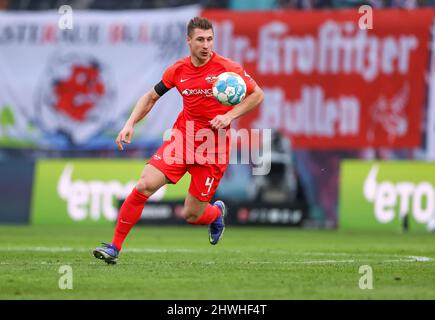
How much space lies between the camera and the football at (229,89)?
34.7 ft

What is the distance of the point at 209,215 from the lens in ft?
39.5

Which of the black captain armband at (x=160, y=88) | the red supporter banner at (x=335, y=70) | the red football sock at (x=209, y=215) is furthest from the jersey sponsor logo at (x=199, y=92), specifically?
the red supporter banner at (x=335, y=70)

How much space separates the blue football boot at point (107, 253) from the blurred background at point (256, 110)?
436 inches

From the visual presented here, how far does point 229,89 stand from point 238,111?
253 millimetres

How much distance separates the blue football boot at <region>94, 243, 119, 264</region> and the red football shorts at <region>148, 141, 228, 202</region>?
988mm

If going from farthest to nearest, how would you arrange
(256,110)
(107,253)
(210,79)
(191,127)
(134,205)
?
(256,110) → (191,127) → (210,79) → (134,205) → (107,253)

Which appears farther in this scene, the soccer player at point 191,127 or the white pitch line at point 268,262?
the white pitch line at point 268,262

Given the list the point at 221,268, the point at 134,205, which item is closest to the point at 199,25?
the point at 134,205

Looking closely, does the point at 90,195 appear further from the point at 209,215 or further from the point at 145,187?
the point at 145,187

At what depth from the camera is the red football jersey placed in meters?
11.0

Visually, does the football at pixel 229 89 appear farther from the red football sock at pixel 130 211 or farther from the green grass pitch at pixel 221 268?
the green grass pitch at pixel 221 268

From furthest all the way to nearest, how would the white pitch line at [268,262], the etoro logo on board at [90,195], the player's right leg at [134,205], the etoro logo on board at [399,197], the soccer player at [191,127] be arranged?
the etoro logo on board at [90,195] → the etoro logo on board at [399,197] → the white pitch line at [268,262] → the soccer player at [191,127] → the player's right leg at [134,205]

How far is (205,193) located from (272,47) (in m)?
12.2

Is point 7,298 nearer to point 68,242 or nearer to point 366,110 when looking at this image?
point 68,242
